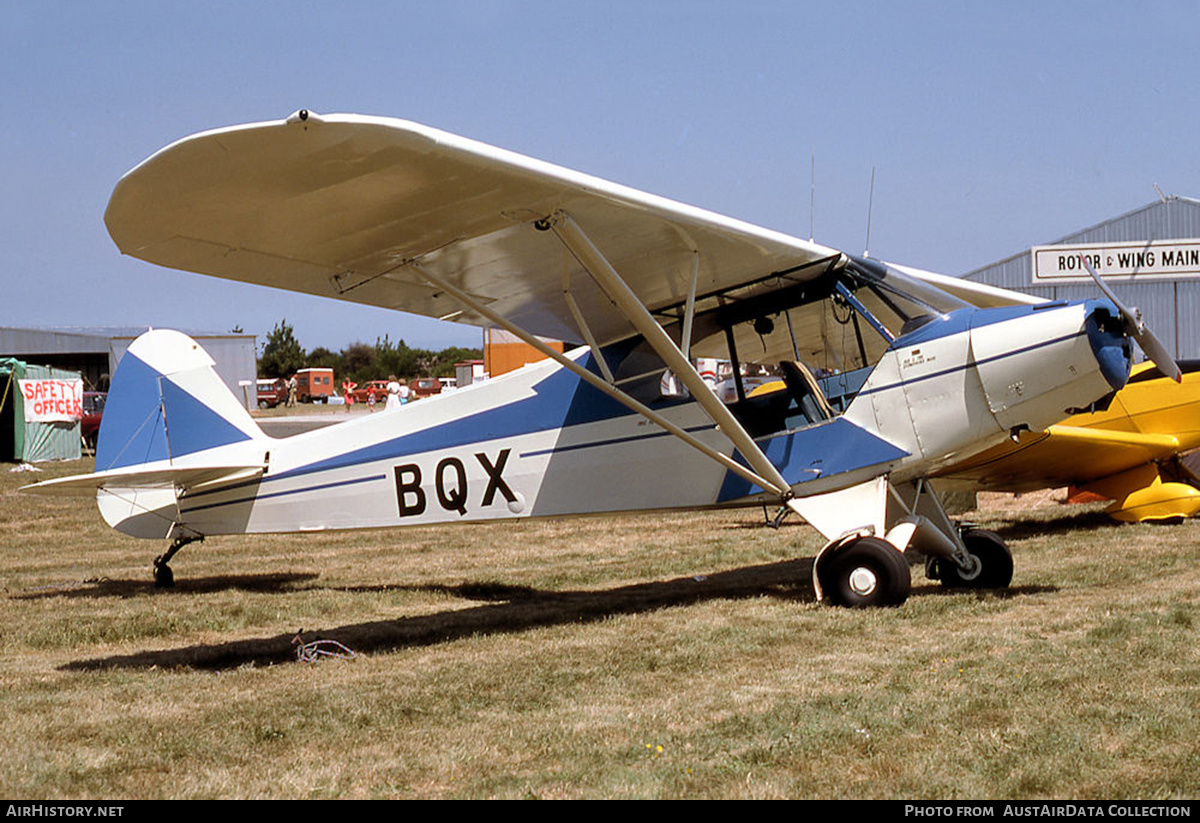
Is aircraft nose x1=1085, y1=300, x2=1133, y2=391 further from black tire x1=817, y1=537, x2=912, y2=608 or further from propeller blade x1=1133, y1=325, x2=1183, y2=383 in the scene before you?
black tire x1=817, y1=537, x2=912, y2=608

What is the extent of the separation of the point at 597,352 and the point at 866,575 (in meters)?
2.19

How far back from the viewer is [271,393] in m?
71.5

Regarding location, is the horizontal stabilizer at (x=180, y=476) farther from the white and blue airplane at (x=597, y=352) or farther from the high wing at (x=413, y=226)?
the high wing at (x=413, y=226)

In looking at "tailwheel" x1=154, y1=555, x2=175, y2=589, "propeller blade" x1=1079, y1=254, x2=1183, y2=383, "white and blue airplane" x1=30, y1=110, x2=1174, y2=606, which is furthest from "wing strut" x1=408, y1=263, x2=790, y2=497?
"tailwheel" x1=154, y1=555, x2=175, y2=589

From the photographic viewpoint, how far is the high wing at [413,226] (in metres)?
5.30

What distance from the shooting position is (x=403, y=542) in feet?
42.4

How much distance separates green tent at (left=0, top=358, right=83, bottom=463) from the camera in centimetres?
2947

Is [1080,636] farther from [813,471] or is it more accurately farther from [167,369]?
[167,369]

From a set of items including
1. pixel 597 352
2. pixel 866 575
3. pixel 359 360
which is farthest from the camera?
pixel 359 360

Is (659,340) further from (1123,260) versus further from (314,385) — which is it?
(314,385)

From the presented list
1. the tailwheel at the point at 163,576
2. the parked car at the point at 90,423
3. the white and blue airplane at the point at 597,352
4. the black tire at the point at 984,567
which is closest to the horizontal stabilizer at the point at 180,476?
the white and blue airplane at the point at 597,352

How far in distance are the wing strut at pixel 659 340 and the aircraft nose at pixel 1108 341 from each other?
2084mm

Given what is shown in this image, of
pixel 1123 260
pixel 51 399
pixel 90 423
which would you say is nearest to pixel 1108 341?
pixel 1123 260

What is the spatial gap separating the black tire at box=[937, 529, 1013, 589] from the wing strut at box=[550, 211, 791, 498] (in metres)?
1.44
